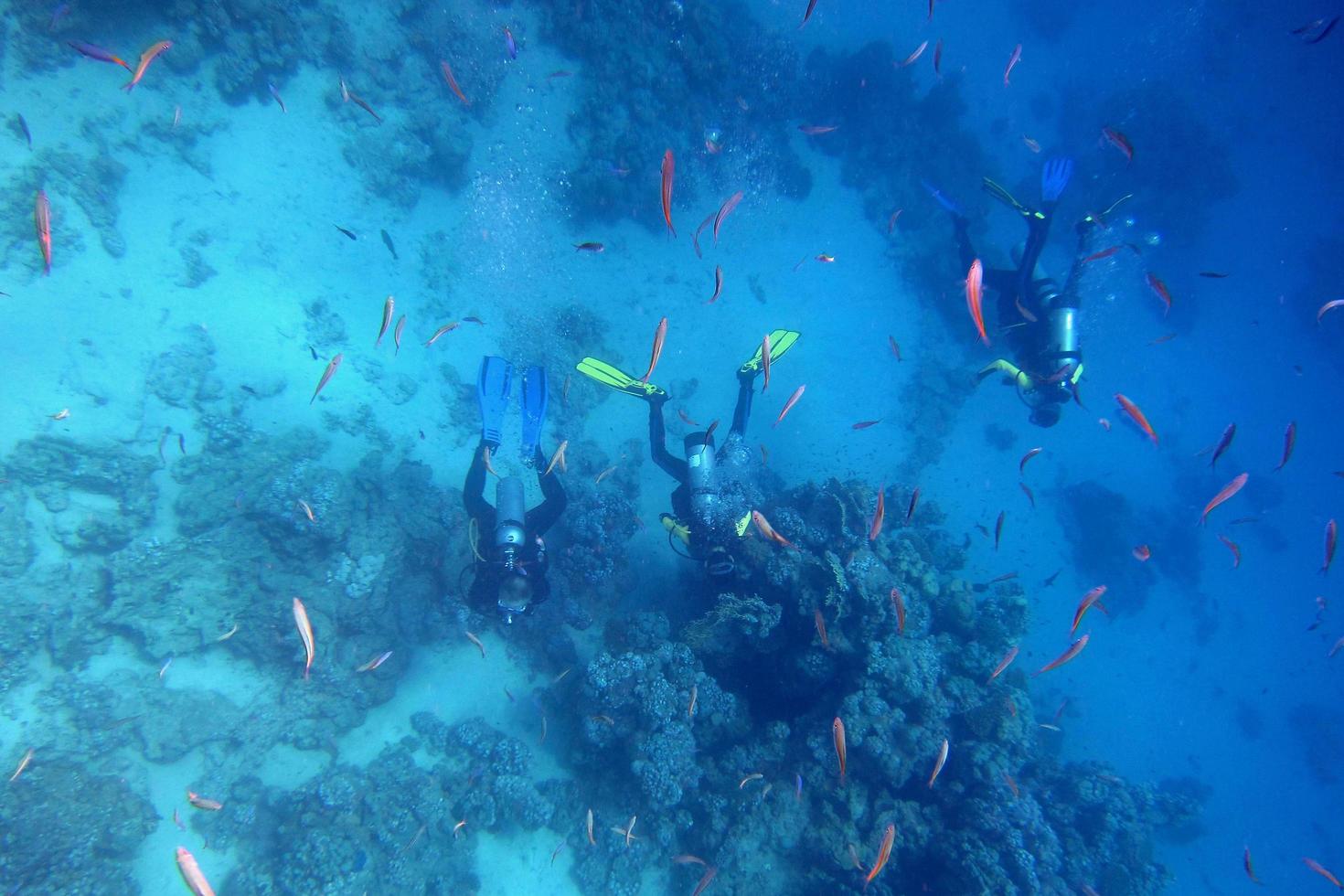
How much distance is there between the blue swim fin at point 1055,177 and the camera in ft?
33.9

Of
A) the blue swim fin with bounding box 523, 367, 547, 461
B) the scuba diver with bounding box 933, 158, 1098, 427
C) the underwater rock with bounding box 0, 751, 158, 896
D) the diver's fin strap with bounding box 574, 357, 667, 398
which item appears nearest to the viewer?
the underwater rock with bounding box 0, 751, 158, 896

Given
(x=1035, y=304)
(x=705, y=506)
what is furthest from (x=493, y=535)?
(x=1035, y=304)

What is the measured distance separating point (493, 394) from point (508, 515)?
122 inches

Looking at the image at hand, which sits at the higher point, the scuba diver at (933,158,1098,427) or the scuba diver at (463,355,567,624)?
the scuba diver at (933,158,1098,427)

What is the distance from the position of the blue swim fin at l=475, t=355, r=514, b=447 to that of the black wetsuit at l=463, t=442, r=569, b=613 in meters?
0.32

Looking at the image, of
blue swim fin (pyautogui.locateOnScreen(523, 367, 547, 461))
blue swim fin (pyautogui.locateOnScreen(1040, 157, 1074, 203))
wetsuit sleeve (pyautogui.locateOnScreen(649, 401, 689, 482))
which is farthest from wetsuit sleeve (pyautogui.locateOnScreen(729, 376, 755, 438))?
blue swim fin (pyautogui.locateOnScreen(1040, 157, 1074, 203))

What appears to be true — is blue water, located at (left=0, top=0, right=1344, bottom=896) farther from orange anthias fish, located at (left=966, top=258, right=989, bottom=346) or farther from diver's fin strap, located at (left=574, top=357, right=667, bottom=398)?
orange anthias fish, located at (left=966, top=258, right=989, bottom=346)

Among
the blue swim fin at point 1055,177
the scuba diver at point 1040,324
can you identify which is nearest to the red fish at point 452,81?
the scuba diver at point 1040,324

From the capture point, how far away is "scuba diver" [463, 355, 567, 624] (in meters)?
6.62

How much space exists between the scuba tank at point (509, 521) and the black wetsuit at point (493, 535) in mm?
80

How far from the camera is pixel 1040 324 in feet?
29.9

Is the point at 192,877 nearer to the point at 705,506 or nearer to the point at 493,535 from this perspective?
the point at 493,535

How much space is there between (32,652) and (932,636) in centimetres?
1322

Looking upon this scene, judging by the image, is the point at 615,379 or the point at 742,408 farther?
the point at 742,408
